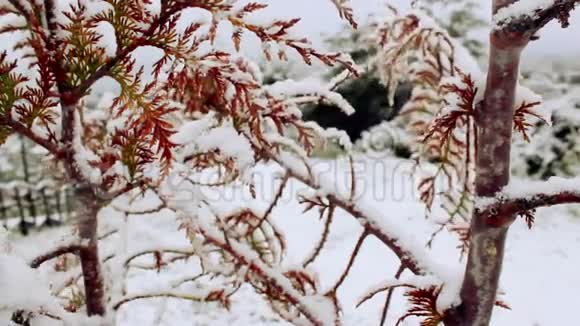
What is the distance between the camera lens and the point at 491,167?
1272 mm

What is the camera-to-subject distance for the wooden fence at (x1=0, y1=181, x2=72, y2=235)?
8.31 m

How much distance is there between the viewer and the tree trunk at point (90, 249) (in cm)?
169

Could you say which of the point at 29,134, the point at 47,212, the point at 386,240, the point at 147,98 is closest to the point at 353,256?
the point at 386,240

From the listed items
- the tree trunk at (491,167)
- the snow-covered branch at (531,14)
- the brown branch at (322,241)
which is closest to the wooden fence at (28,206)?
the brown branch at (322,241)

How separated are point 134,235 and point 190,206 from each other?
19.5ft

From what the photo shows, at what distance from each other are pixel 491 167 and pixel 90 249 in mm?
1229

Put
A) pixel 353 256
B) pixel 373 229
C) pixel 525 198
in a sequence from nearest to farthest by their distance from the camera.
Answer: pixel 525 198, pixel 353 256, pixel 373 229

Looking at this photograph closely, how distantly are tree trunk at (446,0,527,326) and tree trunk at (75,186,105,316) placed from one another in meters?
1.10

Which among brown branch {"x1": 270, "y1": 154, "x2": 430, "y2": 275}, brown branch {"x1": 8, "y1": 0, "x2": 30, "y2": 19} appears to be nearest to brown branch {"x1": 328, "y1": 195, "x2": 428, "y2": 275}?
brown branch {"x1": 270, "y1": 154, "x2": 430, "y2": 275}

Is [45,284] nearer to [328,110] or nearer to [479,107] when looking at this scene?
[479,107]

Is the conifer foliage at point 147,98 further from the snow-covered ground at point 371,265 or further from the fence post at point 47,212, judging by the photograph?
the fence post at point 47,212

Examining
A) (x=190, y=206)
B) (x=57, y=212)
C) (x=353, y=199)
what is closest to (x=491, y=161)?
(x=353, y=199)

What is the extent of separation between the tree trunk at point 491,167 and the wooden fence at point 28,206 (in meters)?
7.70

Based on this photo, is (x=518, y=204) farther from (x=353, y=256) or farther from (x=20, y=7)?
(x=20, y=7)
